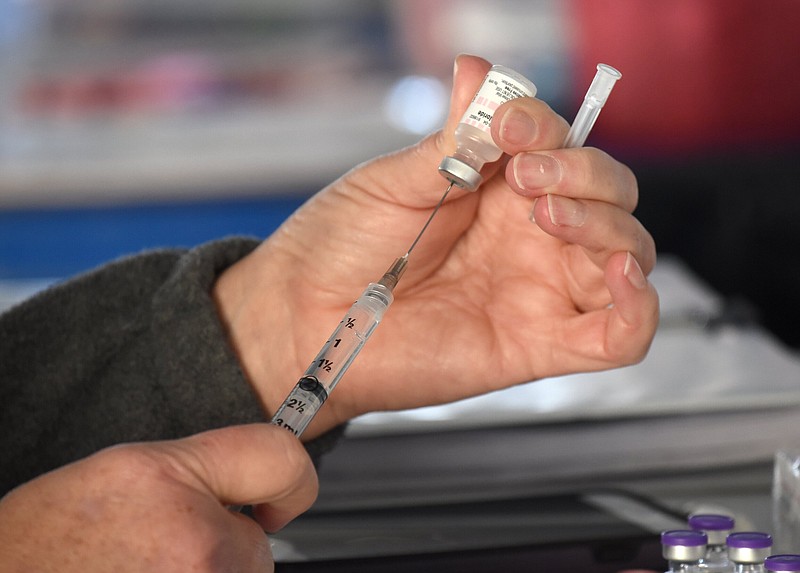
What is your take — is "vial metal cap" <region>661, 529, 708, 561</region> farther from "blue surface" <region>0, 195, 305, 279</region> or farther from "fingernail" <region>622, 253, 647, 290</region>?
"blue surface" <region>0, 195, 305, 279</region>

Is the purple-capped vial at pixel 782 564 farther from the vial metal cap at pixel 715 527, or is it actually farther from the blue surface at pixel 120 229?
the blue surface at pixel 120 229

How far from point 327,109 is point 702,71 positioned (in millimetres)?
1045

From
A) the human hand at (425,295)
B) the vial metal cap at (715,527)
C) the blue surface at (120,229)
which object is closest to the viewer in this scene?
the vial metal cap at (715,527)

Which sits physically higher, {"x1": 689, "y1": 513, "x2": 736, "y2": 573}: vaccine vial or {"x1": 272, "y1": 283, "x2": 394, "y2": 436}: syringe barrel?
{"x1": 272, "y1": 283, "x2": 394, "y2": 436}: syringe barrel

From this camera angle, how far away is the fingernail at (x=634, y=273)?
64 cm

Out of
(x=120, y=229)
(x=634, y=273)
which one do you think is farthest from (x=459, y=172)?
(x=120, y=229)

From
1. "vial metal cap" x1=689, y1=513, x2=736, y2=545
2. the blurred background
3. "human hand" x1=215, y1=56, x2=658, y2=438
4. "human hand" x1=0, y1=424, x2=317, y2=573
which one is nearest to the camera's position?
"human hand" x1=0, y1=424, x2=317, y2=573

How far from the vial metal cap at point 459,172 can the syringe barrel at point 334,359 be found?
0.08m

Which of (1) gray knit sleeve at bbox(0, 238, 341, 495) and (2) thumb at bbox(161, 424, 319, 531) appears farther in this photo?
(1) gray knit sleeve at bbox(0, 238, 341, 495)

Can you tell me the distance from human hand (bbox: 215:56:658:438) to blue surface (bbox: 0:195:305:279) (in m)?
1.30

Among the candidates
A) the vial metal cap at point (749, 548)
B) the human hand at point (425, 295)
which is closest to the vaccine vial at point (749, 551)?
the vial metal cap at point (749, 548)

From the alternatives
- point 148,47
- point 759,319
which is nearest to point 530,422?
point 759,319

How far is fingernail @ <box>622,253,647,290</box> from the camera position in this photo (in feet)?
2.10

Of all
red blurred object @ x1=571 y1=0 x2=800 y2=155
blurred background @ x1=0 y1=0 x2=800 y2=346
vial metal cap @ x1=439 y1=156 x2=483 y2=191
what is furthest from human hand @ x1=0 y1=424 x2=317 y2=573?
red blurred object @ x1=571 y1=0 x2=800 y2=155
